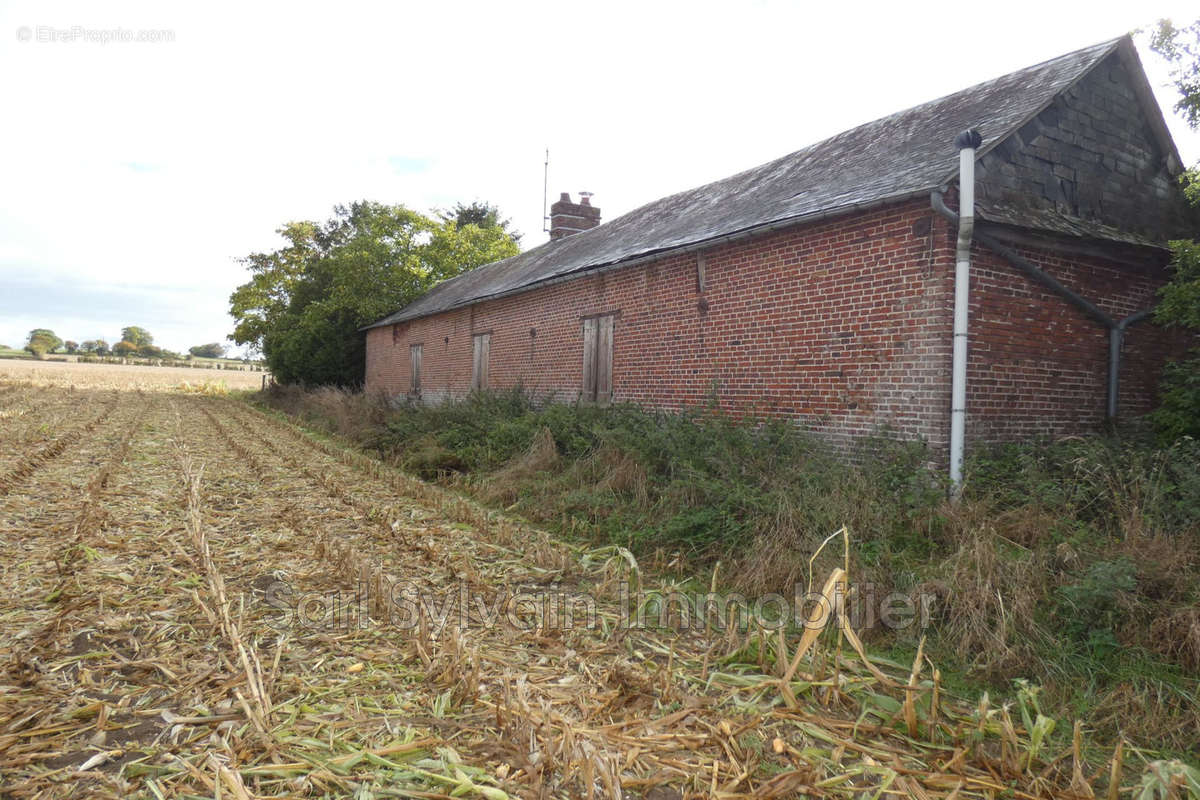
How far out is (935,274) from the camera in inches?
256

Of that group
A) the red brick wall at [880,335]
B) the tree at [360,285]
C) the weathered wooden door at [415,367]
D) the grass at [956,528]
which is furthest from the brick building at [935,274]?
the tree at [360,285]

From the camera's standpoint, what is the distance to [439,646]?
3.59m

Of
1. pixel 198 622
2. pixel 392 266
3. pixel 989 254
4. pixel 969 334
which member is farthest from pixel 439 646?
pixel 392 266

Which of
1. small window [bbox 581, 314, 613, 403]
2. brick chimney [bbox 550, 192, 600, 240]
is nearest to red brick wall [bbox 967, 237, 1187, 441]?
small window [bbox 581, 314, 613, 403]

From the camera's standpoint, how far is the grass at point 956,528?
11.4 feet

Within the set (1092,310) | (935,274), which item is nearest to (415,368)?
(935,274)

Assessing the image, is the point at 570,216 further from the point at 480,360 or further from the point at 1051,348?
the point at 1051,348

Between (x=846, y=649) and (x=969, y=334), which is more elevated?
(x=969, y=334)

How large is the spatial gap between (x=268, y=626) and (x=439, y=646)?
3.59 ft

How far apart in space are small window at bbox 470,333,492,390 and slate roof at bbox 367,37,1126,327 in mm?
1673

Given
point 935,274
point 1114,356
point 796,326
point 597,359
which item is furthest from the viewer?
point 597,359

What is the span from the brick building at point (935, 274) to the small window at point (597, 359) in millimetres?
446

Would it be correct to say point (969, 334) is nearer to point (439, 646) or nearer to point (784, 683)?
point (784, 683)

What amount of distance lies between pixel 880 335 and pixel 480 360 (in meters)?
10.6
